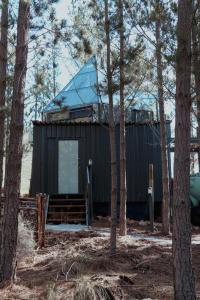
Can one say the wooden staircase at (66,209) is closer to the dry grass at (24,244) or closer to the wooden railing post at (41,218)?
the wooden railing post at (41,218)

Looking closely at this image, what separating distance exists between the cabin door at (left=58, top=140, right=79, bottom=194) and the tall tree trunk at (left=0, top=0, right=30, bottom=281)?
853 centimetres

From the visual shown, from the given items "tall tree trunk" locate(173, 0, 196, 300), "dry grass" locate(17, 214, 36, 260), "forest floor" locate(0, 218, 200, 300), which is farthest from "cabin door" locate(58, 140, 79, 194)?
"tall tree trunk" locate(173, 0, 196, 300)

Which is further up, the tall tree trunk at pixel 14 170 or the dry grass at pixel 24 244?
the tall tree trunk at pixel 14 170

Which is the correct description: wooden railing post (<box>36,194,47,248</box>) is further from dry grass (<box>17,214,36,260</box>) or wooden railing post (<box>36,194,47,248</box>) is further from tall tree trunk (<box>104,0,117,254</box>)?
tall tree trunk (<box>104,0,117,254</box>)

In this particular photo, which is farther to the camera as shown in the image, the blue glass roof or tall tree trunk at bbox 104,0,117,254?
→ the blue glass roof

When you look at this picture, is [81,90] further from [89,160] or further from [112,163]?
[112,163]

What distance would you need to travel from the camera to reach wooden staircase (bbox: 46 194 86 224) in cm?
1330

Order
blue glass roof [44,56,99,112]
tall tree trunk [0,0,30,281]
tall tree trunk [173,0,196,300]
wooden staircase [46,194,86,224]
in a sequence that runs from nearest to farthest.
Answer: tall tree trunk [173,0,196,300] → tall tree trunk [0,0,30,281] → wooden staircase [46,194,86,224] → blue glass roof [44,56,99,112]

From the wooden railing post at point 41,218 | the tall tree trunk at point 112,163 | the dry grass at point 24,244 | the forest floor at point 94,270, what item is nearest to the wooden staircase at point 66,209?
the forest floor at point 94,270

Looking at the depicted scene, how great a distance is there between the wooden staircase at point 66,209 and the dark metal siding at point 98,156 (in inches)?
15.0

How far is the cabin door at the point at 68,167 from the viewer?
1459 cm

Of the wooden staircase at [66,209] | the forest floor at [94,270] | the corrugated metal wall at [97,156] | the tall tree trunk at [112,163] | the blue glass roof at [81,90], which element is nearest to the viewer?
the forest floor at [94,270]

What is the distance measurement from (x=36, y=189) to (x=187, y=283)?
10458mm

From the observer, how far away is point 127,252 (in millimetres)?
8117
